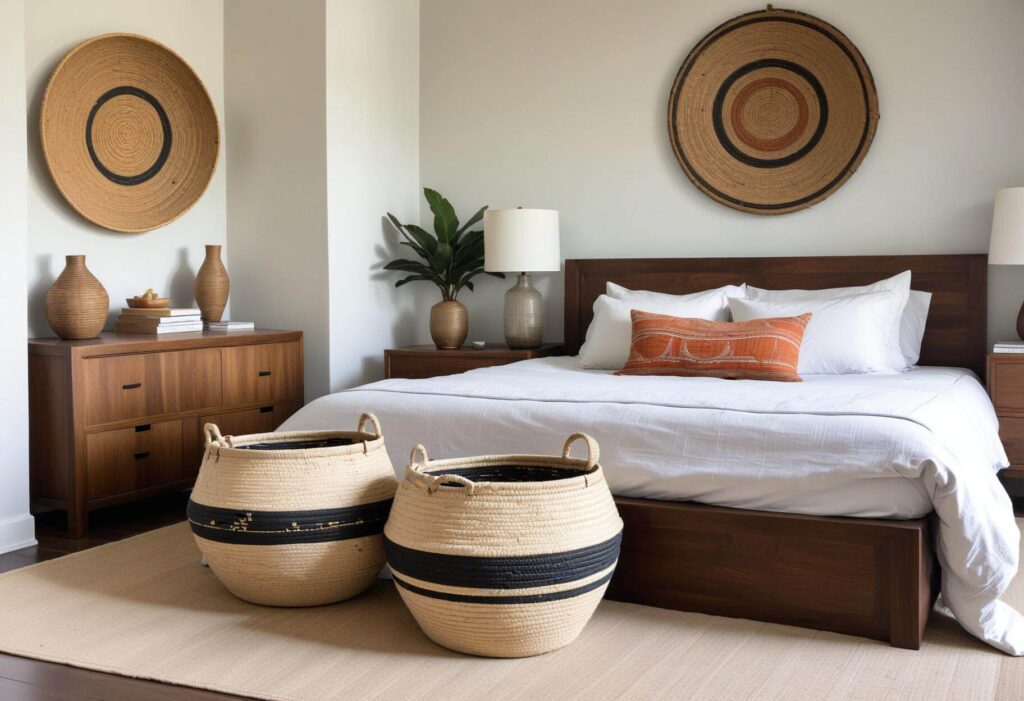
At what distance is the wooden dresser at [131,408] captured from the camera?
3.61m

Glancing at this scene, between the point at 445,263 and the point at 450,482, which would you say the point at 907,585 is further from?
the point at 445,263

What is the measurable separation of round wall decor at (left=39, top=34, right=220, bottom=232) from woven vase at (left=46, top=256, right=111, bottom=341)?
0.38 m

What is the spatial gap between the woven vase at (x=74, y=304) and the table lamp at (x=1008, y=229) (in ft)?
11.2

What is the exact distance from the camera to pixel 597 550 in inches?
93.7

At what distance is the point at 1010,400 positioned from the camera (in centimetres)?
373

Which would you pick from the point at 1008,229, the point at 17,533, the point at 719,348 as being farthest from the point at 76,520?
the point at 1008,229

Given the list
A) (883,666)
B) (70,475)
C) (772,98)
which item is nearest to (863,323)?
(772,98)

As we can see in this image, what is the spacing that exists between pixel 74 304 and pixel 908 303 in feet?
10.7

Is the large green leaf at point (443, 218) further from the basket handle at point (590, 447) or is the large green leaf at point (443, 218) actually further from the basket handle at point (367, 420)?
the basket handle at point (590, 447)

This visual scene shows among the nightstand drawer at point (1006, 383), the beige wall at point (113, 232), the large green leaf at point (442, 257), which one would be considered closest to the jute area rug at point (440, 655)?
the nightstand drawer at point (1006, 383)

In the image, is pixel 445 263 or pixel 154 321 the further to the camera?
pixel 445 263

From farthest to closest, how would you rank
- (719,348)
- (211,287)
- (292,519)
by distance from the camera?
(211,287) → (719,348) → (292,519)

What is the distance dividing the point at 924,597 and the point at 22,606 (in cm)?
Result: 234

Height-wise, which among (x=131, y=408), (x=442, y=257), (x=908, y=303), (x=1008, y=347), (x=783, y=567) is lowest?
(x=783, y=567)
